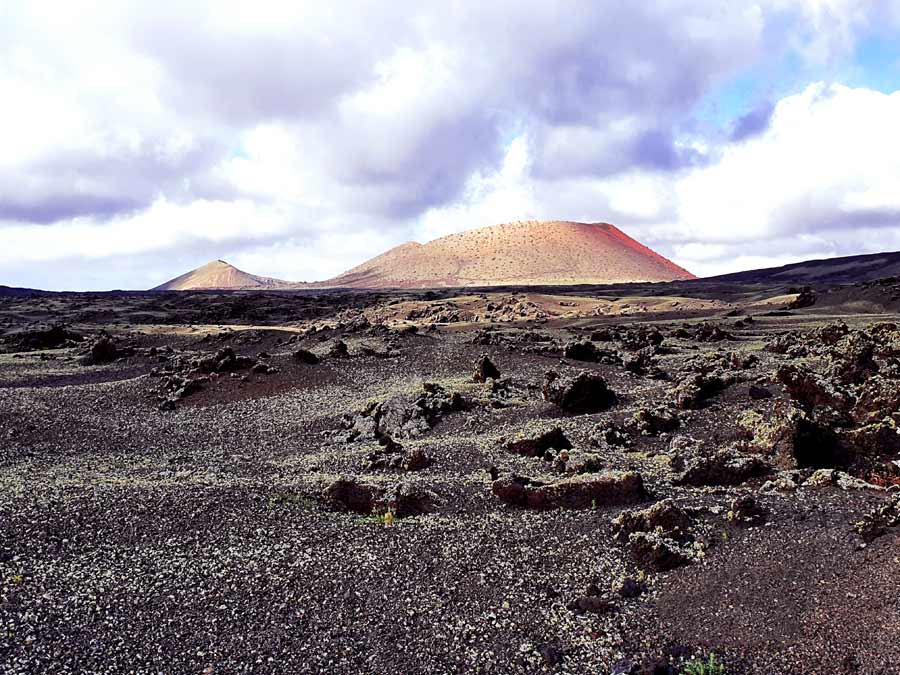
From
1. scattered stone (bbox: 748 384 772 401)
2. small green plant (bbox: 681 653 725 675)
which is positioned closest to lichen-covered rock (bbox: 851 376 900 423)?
scattered stone (bbox: 748 384 772 401)

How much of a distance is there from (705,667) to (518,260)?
501 feet

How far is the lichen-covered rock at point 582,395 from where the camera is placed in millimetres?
17938

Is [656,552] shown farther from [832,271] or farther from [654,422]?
[832,271]

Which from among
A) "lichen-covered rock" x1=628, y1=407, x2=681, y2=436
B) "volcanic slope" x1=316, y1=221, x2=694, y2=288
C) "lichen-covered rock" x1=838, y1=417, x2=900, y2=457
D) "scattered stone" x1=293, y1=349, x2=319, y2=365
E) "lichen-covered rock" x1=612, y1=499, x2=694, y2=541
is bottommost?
"lichen-covered rock" x1=612, y1=499, x2=694, y2=541

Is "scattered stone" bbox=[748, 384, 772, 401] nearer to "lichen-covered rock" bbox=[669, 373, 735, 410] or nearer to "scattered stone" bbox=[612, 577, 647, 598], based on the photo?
"lichen-covered rock" bbox=[669, 373, 735, 410]

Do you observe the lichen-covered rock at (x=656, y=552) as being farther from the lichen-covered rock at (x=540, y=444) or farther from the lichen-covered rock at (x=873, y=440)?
the lichen-covered rock at (x=540, y=444)

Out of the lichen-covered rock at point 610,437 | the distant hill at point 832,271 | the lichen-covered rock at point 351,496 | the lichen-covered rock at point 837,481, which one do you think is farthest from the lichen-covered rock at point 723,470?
the distant hill at point 832,271

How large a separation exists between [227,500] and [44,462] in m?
6.89

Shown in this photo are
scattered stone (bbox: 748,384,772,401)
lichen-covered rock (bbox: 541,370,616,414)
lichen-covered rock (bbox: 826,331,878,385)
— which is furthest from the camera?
lichen-covered rock (bbox: 541,370,616,414)

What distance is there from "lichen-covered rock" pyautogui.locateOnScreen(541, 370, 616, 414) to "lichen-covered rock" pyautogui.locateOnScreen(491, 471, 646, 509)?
6776 millimetres

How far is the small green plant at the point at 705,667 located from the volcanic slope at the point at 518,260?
131m

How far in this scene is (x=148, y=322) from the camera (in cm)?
5353

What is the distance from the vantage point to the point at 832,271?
311 feet

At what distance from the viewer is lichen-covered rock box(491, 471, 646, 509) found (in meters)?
10.8
